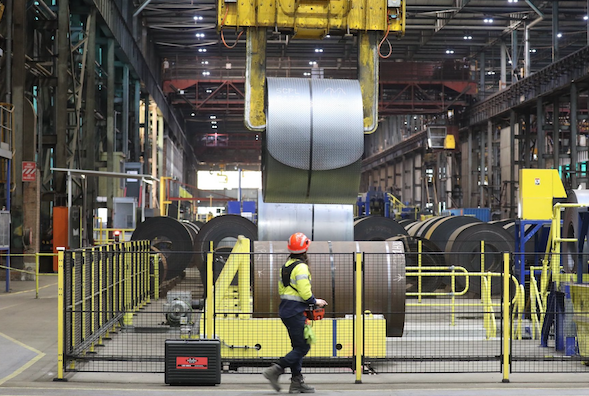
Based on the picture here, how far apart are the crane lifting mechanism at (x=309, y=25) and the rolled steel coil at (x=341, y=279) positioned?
227cm

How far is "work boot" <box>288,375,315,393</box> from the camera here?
8.20 meters

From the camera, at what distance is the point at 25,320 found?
46.9ft

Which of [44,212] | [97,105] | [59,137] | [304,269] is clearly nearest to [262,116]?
[304,269]

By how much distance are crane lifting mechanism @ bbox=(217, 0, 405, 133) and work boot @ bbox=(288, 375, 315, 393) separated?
5.27 metres

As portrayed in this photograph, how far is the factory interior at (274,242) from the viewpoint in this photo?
9531 mm

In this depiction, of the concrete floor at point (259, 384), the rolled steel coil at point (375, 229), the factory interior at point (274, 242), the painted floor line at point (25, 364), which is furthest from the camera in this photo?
the rolled steel coil at point (375, 229)

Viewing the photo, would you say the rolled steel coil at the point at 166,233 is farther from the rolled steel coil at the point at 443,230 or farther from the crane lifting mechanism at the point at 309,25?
the crane lifting mechanism at the point at 309,25

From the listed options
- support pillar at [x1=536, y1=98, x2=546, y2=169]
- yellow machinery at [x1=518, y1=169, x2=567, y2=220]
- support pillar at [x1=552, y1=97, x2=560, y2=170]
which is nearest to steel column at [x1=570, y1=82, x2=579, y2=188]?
support pillar at [x1=552, y1=97, x2=560, y2=170]

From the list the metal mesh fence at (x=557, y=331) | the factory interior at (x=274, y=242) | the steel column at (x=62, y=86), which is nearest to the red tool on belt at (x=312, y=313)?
the factory interior at (x=274, y=242)

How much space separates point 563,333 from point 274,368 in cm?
552

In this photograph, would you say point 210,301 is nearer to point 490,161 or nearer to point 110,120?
point 110,120

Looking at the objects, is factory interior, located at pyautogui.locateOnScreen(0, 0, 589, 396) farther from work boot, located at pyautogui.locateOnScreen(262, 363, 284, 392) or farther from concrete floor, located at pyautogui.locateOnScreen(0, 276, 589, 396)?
work boot, located at pyautogui.locateOnScreen(262, 363, 284, 392)

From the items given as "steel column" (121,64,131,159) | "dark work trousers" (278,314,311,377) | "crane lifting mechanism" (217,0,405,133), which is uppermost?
"steel column" (121,64,131,159)

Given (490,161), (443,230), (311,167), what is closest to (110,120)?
(443,230)
